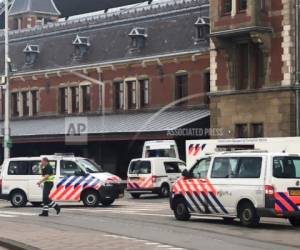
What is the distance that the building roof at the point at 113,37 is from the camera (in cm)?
5125

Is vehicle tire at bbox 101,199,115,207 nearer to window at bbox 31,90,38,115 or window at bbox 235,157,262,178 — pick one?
window at bbox 235,157,262,178

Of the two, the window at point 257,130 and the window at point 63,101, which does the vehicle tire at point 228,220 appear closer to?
the window at point 257,130

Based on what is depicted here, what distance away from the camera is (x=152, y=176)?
37.7 metres

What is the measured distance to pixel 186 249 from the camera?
49.6 feet

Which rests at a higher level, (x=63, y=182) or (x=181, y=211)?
(x=63, y=182)

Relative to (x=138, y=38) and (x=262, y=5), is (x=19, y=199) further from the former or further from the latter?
(x=138, y=38)

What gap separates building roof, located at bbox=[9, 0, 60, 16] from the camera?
78938mm

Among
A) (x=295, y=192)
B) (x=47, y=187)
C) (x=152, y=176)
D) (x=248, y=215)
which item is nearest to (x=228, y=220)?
(x=248, y=215)

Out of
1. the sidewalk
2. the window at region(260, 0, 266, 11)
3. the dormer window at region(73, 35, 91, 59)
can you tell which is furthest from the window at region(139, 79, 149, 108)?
the sidewalk

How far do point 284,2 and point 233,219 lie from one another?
20.8 meters

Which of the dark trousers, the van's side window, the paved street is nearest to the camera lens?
the paved street

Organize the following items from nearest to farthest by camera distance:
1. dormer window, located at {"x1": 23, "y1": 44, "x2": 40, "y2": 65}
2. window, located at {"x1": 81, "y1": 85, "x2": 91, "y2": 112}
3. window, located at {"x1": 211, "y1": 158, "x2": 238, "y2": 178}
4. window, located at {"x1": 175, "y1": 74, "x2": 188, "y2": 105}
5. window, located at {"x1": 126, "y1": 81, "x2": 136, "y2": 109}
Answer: window, located at {"x1": 211, "y1": 158, "x2": 238, "y2": 178} → window, located at {"x1": 175, "y1": 74, "x2": 188, "y2": 105} → window, located at {"x1": 126, "y1": 81, "x2": 136, "y2": 109} → window, located at {"x1": 81, "y1": 85, "x2": 91, "y2": 112} → dormer window, located at {"x1": 23, "y1": 44, "x2": 40, "y2": 65}

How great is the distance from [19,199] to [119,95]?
87.4ft

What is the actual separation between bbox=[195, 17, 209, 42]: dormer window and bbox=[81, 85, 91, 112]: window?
423 inches
